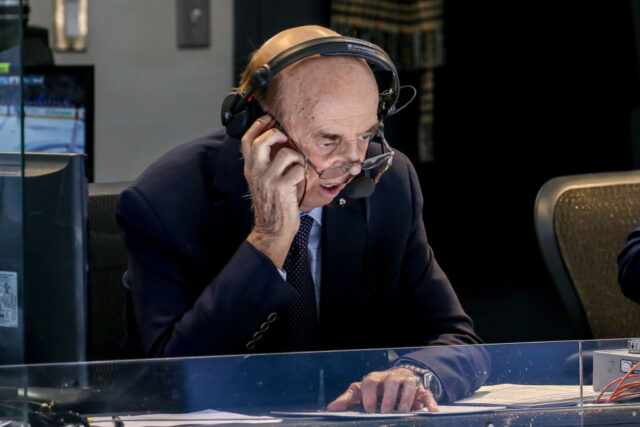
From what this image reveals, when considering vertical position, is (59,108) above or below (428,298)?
above

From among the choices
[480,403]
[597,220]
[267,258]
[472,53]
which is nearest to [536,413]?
[480,403]

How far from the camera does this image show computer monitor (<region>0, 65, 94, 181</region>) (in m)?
3.20

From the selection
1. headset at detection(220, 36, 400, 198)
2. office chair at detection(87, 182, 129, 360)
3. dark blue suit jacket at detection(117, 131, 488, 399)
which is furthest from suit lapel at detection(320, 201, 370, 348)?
office chair at detection(87, 182, 129, 360)

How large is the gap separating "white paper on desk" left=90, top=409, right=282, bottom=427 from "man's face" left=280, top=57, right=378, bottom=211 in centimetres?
53

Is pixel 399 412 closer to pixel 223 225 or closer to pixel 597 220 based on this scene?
pixel 223 225

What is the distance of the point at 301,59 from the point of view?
1315mm

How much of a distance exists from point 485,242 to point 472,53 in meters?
0.69

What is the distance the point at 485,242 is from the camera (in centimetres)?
349

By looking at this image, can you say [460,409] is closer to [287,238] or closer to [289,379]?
[289,379]

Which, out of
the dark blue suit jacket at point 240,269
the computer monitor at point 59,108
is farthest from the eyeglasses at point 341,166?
the computer monitor at point 59,108

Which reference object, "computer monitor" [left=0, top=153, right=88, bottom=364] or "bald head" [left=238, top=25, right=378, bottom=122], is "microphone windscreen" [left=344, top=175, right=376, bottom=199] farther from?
"computer monitor" [left=0, top=153, right=88, bottom=364]

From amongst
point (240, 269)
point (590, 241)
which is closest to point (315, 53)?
point (240, 269)

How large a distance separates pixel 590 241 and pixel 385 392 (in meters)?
1.08

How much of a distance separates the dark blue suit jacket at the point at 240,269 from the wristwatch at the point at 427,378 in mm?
375
